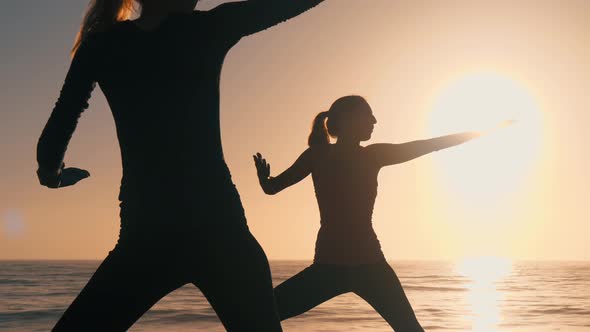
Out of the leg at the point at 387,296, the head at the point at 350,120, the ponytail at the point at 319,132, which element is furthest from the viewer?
the ponytail at the point at 319,132

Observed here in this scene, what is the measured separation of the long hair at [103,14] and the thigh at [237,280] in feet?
2.13

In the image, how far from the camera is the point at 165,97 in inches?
79.1

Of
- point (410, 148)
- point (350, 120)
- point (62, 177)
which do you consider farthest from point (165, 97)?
point (350, 120)

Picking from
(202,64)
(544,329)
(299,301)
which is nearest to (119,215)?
(202,64)

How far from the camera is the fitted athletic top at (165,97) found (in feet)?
6.43

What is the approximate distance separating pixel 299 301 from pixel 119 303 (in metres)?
2.25

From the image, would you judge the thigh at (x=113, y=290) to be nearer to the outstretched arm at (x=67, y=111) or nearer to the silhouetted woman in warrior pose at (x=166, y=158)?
the silhouetted woman in warrior pose at (x=166, y=158)

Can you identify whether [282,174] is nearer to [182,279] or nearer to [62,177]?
[62,177]

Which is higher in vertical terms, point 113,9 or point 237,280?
point 113,9

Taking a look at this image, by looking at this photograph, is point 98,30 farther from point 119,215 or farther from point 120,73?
point 119,215

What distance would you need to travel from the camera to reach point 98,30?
2045 mm

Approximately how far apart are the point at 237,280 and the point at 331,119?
2.63 m

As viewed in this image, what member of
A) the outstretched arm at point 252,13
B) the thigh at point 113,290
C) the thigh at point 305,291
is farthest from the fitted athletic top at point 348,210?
the thigh at point 113,290

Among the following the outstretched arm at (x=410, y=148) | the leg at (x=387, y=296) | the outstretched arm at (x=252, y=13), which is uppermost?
the outstretched arm at (x=252, y=13)
